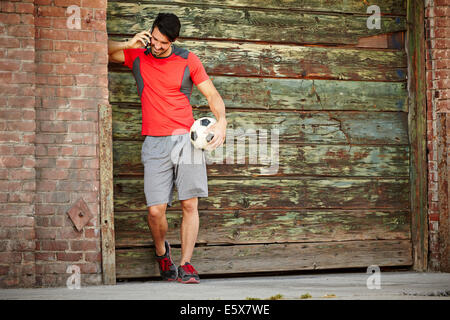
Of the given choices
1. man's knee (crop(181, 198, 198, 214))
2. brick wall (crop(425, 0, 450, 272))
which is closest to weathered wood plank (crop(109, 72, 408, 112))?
brick wall (crop(425, 0, 450, 272))

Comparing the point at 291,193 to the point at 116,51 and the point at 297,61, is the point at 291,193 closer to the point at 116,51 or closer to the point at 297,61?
the point at 297,61

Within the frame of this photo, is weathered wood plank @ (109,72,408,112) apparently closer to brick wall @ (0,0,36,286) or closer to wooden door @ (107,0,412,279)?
wooden door @ (107,0,412,279)

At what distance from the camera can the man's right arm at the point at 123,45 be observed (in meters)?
4.52

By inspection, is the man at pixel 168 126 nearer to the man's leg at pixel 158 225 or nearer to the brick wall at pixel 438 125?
the man's leg at pixel 158 225

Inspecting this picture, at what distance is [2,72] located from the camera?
433 cm

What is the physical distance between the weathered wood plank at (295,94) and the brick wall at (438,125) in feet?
1.01

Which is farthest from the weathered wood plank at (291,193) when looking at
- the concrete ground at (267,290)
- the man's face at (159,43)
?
the man's face at (159,43)

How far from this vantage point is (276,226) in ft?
17.4

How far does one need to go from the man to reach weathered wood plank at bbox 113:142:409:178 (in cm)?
39

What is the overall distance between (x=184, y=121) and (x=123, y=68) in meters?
0.80

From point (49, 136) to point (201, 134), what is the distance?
1.19m

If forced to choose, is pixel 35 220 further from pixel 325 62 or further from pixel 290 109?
pixel 325 62

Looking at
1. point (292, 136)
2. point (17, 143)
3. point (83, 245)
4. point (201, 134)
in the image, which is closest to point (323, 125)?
point (292, 136)
